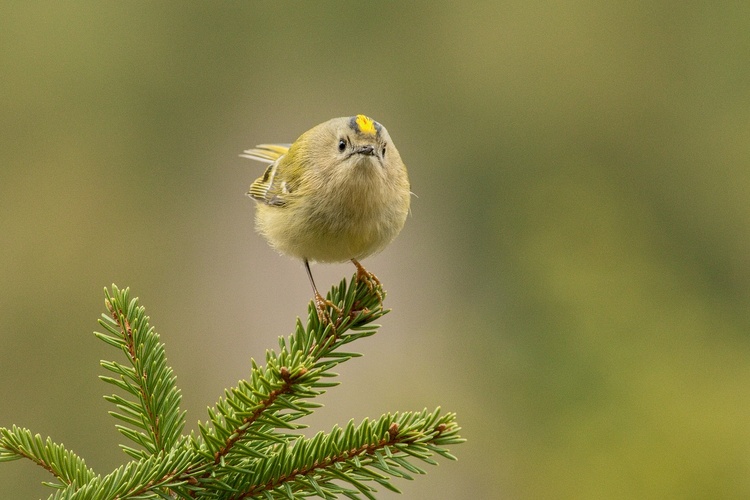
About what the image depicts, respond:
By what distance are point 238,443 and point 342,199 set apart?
1.17 meters

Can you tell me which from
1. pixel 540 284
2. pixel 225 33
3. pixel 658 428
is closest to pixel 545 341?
pixel 540 284

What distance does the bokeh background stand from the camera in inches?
290

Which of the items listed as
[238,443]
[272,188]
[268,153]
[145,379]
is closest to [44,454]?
[145,379]

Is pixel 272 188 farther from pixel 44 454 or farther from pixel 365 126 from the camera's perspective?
pixel 44 454

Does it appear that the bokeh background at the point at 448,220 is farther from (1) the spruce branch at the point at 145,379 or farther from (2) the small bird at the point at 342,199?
(1) the spruce branch at the point at 145,379

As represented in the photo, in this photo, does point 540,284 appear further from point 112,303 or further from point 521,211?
point 112,303

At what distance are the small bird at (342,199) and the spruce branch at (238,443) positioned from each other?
0.89 m

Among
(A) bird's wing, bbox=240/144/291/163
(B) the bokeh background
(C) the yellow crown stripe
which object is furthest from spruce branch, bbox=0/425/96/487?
(B) the bokeh background

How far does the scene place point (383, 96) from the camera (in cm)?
1353

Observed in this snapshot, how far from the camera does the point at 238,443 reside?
1.23 metres

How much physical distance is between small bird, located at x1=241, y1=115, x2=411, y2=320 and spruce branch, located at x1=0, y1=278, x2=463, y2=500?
0.89 meters

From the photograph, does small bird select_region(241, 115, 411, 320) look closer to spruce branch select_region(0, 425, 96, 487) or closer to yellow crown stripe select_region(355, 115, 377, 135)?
yellow crown stripe select_region(355, 115, 377, 135)

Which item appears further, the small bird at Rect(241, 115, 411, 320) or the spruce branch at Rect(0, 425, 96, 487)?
the small bird at Rect(241, 115, 411, 320)

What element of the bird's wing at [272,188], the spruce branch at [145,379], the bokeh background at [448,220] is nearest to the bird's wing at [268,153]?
the bird's wing at [272,188]
